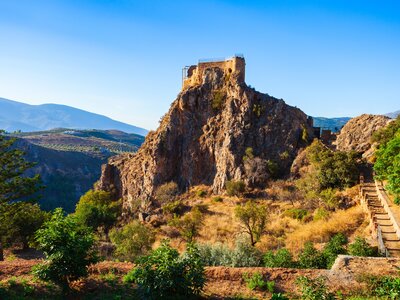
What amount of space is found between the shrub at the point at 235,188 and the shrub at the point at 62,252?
94.8 feet

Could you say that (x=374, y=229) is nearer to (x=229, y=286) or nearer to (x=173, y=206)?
(x=229, y=286)

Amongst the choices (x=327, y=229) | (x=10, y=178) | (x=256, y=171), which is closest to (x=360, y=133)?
(x=256, y=171)

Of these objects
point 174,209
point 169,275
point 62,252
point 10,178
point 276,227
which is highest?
point 10,178

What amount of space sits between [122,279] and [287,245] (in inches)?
530

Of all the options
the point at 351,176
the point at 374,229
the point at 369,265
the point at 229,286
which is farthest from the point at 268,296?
the point at 351,176

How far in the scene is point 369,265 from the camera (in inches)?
429

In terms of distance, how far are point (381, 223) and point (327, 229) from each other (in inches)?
141

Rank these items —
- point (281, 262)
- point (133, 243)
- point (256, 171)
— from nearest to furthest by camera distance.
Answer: point (281, 262), point (133, 243), point (256, 171)

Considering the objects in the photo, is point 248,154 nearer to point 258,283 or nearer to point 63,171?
point 258,283

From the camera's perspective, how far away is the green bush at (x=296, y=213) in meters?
28.3

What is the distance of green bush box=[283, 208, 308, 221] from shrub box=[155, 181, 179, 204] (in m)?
16.3

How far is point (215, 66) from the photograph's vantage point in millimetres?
46938

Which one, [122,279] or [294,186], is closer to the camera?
[122,279]

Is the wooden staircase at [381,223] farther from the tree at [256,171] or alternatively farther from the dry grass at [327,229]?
the tree at [256,171]
